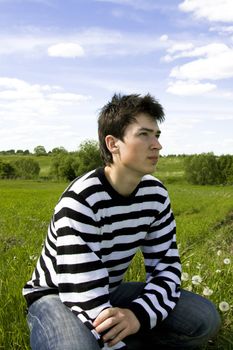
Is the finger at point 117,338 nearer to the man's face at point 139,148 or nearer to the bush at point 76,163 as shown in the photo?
the man's face at point 139,148

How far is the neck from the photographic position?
288 centimetres

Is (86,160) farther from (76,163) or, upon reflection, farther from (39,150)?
(39,150)

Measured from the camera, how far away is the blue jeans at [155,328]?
260cm

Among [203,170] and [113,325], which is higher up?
[113,325]

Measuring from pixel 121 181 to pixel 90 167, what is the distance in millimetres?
73047

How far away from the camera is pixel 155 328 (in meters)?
3.08

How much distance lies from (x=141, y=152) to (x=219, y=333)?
4.96ft

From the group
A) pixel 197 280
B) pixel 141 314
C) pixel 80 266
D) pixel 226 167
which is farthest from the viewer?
pixel 226 167

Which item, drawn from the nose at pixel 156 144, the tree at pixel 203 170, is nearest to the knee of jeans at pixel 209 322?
the nose at pixel 156 144

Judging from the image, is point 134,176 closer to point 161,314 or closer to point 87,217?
point 87,217

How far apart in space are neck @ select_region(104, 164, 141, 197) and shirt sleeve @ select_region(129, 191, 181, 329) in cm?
31

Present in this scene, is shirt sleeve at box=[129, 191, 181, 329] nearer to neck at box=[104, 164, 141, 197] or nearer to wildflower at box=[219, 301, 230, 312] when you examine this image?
neck at box=[104, 164, 141, 197]

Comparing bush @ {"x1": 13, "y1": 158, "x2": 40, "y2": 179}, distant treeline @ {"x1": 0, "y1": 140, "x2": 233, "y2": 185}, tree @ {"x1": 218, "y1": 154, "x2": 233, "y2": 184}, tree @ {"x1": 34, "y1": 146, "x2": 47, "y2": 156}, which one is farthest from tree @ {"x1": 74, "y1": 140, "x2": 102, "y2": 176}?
tree @ {"x1": 34, "y1": 146, "x2": 47, "y2": 156}

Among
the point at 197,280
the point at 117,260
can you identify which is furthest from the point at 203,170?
the point at 117,260
